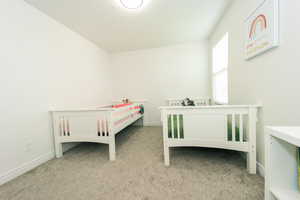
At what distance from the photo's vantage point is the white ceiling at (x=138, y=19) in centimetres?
160

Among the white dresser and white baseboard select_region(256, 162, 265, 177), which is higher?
the white dresser

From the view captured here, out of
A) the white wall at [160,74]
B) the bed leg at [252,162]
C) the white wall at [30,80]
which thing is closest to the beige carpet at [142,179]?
the bed leg at [252,162]

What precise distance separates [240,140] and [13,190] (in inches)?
93.7

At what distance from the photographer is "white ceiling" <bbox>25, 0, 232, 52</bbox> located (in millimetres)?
1602

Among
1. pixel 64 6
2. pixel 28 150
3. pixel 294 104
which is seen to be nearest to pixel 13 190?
pixel 28 150

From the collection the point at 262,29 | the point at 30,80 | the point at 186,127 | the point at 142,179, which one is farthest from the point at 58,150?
the point at 262,29

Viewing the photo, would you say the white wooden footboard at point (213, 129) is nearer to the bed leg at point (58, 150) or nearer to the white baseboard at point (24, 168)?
the bed leg at point (58, 150)

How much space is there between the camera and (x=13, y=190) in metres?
1.11

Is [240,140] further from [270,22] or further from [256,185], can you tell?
[270,22]

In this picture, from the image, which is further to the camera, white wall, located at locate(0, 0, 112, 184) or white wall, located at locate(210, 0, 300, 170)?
white wall, located at locate(0, 0, 112, 184)

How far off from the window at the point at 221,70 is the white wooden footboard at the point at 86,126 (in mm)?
1994

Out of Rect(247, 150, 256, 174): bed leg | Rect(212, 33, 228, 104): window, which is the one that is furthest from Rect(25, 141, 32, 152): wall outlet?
Rect(212, 33, 228, 104): window

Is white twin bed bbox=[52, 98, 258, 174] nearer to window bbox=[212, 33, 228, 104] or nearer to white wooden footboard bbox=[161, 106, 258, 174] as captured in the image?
white wooden footboard bbox=[161, 106, 258, 174]

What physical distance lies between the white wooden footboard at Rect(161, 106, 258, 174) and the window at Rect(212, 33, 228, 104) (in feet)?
2.95
